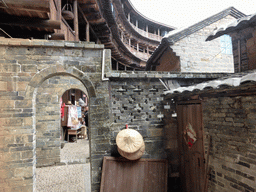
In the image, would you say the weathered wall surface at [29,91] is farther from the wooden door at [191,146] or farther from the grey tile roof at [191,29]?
the grey tile roof at [191,29]

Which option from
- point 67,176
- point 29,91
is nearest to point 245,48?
point 29,91

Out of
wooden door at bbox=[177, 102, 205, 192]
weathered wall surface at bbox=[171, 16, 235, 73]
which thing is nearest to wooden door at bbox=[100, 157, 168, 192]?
wooden door at bbox=[177, 102, 205, 192]

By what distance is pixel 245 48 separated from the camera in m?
5.79

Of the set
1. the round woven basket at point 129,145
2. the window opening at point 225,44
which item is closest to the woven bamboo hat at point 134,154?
the round woven basket at point 129,145

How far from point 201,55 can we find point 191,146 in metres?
5.75

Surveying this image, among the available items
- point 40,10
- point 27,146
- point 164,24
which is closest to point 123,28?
point 164,24

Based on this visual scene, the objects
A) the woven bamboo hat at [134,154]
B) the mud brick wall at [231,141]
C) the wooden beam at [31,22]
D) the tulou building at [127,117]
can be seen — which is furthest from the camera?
the wooden beam at [31,22]

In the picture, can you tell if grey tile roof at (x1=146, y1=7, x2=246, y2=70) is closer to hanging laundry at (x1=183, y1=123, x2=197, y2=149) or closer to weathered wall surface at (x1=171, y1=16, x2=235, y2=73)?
weathered wall surface at (x1=171, y1=16, x2=235, y2=73)

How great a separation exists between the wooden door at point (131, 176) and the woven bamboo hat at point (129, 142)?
0.52 meters

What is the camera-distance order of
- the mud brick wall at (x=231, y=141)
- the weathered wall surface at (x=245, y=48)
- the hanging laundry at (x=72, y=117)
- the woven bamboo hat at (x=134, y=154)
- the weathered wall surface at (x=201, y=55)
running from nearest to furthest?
the mud brick wall at (x=231, y=141), the woven bamboo hat at (x=134, y=154), the weathered wall surface at (x=245, y=48), the weathered wall surface at (x=201, y=55), the hanging laundry at (x=72, y=117)

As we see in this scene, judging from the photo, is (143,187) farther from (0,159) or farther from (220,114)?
(0,159)

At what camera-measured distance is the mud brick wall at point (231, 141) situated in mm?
3088

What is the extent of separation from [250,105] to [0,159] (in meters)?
5.82

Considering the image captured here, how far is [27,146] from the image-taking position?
4352 millimetres
